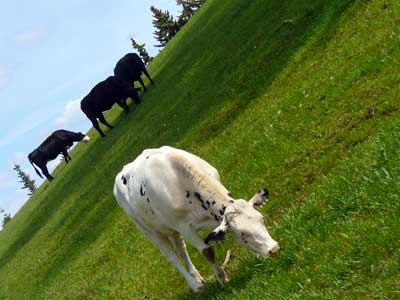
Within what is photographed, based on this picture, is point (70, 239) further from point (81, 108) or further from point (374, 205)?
point (374, 205)

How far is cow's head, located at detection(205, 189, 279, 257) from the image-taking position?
28.7 feet

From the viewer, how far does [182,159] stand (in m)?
10.3

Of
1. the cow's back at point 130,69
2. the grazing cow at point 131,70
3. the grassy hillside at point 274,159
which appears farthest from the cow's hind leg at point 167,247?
the cow's back at point 130,69

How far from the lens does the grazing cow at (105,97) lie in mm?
34322

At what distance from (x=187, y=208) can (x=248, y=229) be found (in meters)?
1.52

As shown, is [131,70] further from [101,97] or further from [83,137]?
[83,137]

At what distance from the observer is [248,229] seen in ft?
29.1

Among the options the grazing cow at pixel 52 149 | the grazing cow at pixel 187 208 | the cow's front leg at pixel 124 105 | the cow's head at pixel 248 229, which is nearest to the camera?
the cow's head at pixel 248 229

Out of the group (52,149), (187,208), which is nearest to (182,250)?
(187,208)

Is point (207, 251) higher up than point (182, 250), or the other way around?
point (207, 251)

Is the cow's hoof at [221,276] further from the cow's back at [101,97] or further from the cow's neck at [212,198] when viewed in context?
the cow's back at [101,97]

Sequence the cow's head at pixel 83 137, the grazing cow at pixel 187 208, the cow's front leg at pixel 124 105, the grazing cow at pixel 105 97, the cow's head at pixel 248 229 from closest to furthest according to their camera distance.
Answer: the cow's head at pixel 248 229 → the grazing cow at pixel 187 208 → the grazing cow at pixel 105 97 → the cow's front leg at pixel 124 105 → the cow's head at pixel 83 137

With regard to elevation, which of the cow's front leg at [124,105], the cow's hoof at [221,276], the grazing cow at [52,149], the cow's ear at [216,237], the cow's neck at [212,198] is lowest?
the cow's hoof at [221,276]

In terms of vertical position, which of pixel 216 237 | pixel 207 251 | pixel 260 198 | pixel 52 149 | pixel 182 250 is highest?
pixel 52 149
